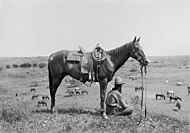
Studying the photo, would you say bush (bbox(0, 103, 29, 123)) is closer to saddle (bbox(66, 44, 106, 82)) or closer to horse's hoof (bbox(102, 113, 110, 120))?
saddle (bbox(66, 44, 106, 82))

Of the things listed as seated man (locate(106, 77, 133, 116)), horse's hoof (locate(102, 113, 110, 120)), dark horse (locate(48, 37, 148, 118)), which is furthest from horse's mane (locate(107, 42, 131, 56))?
horse's hoof (locate(102, 113, 110, 120))

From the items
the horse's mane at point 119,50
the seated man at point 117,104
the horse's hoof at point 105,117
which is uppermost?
the horse's mane at point 119,50

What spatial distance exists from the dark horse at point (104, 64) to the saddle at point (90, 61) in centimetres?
11

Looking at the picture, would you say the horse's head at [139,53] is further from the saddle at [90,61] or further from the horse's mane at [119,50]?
the saddle at [90,61]

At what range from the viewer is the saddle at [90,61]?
816cm

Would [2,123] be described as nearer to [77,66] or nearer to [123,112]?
[77,66]

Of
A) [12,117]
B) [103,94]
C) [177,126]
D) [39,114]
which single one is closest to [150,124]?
[177,126]

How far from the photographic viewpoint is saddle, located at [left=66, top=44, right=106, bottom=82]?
8.16 m

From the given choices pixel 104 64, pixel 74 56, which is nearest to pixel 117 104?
pixel 104 64

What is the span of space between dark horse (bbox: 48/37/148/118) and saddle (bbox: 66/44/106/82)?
0.11 metres

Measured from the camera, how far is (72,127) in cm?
750

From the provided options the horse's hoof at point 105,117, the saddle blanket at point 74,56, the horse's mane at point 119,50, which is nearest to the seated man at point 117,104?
the horse's hoof at point 105,117

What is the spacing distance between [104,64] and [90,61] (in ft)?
1.60

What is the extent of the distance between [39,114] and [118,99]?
2.87 m
